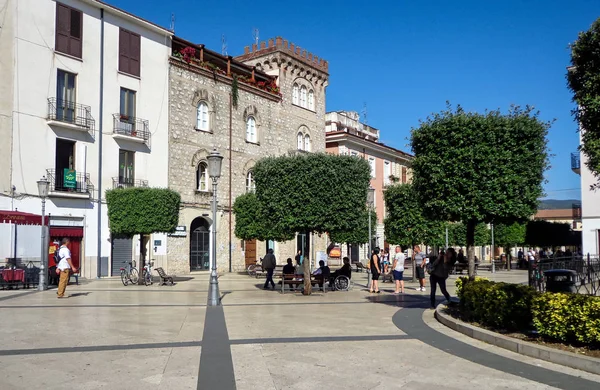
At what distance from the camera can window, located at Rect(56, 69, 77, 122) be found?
2597cm

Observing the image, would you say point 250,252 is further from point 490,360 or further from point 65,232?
point 490,360

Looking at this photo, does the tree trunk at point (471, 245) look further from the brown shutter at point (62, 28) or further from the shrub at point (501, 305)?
the brown shutter at point (62, 28)

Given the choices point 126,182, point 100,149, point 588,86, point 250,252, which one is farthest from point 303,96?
point 588,86

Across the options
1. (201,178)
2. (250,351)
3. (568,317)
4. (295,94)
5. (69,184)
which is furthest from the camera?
(295,94)

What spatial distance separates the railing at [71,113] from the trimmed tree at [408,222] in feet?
50.0

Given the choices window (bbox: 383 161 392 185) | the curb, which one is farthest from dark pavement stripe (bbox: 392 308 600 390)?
window (bbox: 383 161 392 185)

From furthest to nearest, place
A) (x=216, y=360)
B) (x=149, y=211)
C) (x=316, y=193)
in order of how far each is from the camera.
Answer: (x=149, y=211) < (x=316, y=193) < (x=216, y=360)

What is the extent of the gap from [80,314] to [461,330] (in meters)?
8.75

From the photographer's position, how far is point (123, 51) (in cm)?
2911

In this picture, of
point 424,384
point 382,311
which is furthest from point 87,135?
point 424,384

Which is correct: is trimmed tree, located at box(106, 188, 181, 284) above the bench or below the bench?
above

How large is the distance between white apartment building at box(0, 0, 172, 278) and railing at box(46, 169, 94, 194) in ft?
0.16

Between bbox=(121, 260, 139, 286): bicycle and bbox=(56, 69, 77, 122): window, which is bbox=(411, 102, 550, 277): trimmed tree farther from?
bbox=(56, 69, 77, 122): window

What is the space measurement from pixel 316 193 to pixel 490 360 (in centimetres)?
1080
